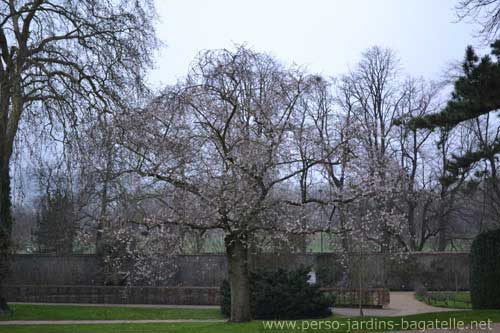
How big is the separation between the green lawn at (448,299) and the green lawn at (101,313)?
27.2 ft

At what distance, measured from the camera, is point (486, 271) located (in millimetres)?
15742

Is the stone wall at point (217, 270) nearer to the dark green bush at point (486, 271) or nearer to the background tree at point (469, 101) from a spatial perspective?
the dark green bush at point (486, 271)

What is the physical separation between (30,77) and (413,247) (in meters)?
23.6

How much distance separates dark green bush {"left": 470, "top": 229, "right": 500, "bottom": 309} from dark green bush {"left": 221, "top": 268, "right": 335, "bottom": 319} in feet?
14.5

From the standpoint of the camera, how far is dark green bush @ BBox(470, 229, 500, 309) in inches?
612

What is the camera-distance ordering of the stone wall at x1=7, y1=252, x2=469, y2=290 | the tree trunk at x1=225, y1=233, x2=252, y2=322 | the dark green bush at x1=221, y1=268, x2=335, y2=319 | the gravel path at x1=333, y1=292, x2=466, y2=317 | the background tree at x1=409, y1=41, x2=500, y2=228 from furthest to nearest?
the stone wall at x1=7, y1=252, x2=469, y2=290, the gravel path at x1=333, y1=292, x2=466, y2=317, the dark green bush at x1=221, y1=268, x2=335, y2=319, the tree trunk at x1=225, y1=233, x2=252, y2=322, the background tree at x1=409, y1=41, x2=500, y2=228

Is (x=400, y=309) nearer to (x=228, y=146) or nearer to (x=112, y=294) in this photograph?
(x=228, y=146)

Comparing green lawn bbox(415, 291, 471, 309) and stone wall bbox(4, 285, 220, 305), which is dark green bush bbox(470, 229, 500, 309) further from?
stone wall bbox(4, 285, 220, 305)

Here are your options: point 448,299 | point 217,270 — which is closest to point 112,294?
point 217,270

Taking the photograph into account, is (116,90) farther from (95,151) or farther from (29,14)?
(29,14)

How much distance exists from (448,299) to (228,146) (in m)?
13.8

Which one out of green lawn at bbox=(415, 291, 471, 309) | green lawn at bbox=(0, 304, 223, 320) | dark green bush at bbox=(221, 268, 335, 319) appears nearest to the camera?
dark green bush at bbox=(221, 268, 335, 319)

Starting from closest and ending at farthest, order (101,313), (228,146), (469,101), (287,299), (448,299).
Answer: (469,101) < (228,146) < (287,299) < (101,313) < (448,299)

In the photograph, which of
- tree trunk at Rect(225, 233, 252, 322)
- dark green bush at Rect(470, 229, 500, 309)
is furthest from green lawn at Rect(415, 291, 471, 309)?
tree trunk at Rect(225, 233, 252, 322)
